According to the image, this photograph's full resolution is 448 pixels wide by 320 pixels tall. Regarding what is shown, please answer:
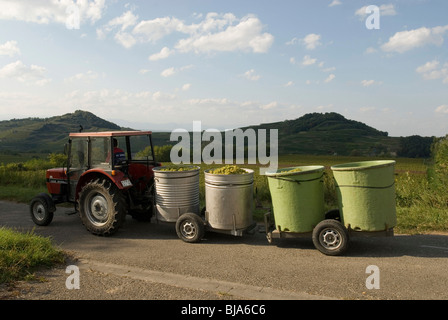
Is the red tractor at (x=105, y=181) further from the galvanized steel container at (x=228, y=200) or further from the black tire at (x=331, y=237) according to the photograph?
the black tire at (x=331, y=237)


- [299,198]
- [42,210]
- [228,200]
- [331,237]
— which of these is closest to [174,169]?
[228,200]

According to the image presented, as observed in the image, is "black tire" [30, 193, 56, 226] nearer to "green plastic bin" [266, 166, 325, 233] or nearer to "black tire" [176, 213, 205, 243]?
"black tire" [176, 213, 205, 243]

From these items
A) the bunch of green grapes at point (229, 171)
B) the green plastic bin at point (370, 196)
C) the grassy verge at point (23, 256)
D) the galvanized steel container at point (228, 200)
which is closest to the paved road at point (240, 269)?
the grassy verge at point (23, 256)

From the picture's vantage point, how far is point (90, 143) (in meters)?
8.03

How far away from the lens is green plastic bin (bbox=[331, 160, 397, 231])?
228 inches

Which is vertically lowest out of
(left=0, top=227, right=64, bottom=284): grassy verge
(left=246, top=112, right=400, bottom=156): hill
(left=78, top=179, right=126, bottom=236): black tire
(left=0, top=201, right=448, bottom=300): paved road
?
(left=0, top=201, right=448, bottom=300): paved road

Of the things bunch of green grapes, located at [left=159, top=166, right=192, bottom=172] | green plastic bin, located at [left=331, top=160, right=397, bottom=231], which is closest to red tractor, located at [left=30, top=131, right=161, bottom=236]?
bunch of green grapes, located at [left=159, top=166, right=192, bottom=172]

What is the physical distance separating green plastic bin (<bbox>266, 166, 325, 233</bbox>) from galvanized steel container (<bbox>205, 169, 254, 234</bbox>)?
2.35 feet

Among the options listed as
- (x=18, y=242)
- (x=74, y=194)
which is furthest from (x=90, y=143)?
(x=18, y=242)

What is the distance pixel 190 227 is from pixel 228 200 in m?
0.98

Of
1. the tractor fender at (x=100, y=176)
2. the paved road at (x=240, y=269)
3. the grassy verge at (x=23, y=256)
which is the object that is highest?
the tractor fender at (x=100, y=176)

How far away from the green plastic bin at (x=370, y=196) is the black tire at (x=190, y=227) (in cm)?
277

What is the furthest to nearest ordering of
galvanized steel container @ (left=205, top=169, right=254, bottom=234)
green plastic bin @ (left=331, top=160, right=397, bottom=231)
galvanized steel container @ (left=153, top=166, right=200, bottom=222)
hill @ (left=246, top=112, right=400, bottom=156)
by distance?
hill @ (left=246, top=112, right=400, bottom=156), galvanized steel container @ (left=153, top=166, right=200, bottom=222), galvanized steel container @ (left=205, top=169, right=254, bottom=234), green plastic bin @ (left=331, top=160, right=397, bottom=231)

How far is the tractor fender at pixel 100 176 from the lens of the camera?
736cm
